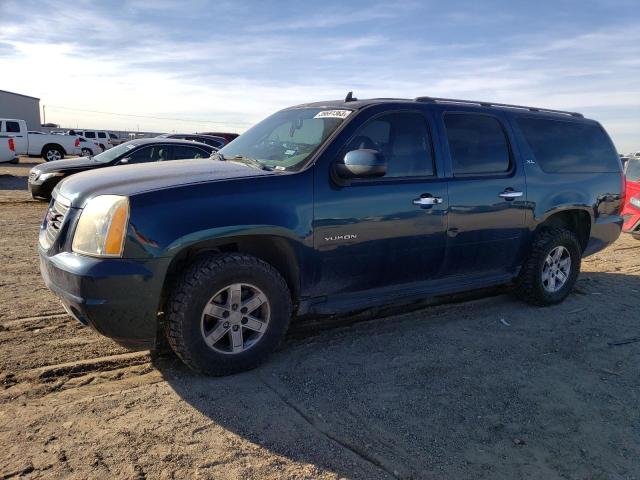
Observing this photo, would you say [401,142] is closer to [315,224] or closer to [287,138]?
[287,138]

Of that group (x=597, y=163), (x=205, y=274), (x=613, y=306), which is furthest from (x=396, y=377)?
(x=597, y=163)

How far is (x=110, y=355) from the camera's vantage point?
3.88 metres

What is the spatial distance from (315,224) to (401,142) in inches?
46.1

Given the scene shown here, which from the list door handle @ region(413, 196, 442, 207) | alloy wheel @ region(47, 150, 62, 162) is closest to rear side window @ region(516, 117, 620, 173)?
door handle @ region(413, 196, 442, 207)

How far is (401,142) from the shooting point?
437cm

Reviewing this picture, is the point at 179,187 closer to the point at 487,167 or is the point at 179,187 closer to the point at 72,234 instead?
the point at 72,234

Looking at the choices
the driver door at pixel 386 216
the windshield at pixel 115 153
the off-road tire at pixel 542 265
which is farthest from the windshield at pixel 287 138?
the windshield at pixel 115 153

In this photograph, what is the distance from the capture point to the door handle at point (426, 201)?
423 cm

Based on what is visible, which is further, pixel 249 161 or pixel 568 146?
pixel 568 146

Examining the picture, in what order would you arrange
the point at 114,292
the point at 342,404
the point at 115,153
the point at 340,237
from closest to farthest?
the point at 114,292 → the point at 342,404 → the point at 340,237 → the point at 115,153

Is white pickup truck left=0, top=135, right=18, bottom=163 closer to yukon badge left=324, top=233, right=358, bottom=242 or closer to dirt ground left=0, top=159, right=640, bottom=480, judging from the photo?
dirt ground left=0, top=159, right=640, bottom=480

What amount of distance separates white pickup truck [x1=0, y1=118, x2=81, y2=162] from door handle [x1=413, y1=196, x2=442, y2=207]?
71.0 ft

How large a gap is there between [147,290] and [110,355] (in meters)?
1.01

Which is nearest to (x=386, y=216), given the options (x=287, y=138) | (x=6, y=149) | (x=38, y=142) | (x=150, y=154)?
(x=287, y=138)
